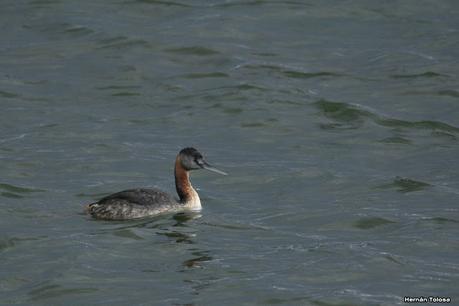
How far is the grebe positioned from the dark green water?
0.15 metres

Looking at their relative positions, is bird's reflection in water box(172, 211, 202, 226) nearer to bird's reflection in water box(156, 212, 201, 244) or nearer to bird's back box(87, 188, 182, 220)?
bird's reflection in water box(156, 212, 201, 244)

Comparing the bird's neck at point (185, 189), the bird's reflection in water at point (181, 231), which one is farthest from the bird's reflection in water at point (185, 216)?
the bird's neck at point (185, 189)

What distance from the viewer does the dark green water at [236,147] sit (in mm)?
11930

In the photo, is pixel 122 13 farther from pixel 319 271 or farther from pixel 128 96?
pixel 319 271

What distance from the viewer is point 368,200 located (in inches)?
576

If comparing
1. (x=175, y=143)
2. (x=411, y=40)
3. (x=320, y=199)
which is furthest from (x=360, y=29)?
(x=320, y=199)

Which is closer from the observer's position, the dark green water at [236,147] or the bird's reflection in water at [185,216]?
the dark green water at [236,147]

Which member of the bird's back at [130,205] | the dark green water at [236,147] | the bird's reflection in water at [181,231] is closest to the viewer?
the dark green water at [236,147]

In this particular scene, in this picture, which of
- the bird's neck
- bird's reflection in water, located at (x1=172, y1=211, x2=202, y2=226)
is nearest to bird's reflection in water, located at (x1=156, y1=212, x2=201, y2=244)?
bird's reflection in water, located at (x1=172, y1=211, x2=202, y2=226)

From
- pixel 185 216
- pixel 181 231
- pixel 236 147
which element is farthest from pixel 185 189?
pixel 236 147

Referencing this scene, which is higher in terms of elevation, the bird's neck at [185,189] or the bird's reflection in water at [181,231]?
the bird's neck at [185,189]

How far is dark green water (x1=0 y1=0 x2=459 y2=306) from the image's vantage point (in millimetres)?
11930

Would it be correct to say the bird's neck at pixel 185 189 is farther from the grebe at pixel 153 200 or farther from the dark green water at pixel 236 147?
the dark green water at pixel 236 147

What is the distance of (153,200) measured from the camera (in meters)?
14.0
